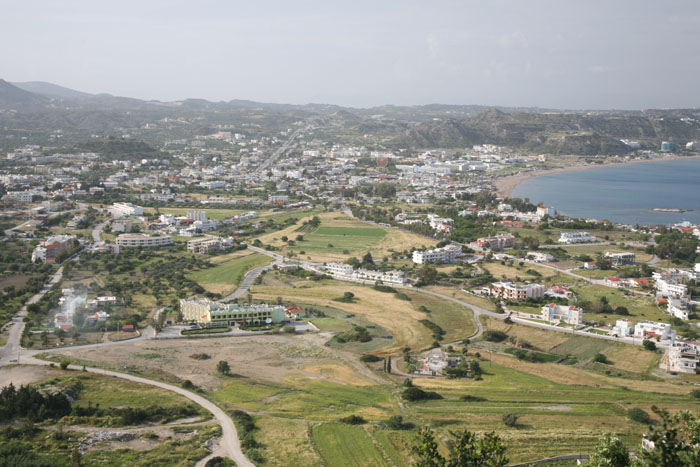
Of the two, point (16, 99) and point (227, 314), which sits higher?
point (16, 99)

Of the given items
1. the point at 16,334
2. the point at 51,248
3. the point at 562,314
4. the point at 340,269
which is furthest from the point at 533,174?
the point at 16,334

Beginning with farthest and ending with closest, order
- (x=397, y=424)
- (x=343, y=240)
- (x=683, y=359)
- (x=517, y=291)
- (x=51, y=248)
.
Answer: (x=343, y=240) → (x=51, y=248) → (x=517, y=291) → (x=683, y=359) → (x=397, y=424)

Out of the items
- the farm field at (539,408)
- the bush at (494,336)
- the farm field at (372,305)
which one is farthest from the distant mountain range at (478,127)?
the farm field at (539,408)

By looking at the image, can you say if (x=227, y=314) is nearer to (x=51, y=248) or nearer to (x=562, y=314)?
(x=562, y=314)

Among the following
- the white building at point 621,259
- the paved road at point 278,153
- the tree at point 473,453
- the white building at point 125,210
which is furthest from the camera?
the paved road at point 278,153

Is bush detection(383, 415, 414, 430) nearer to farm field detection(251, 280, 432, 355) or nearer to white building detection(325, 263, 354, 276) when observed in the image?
farm field detection(251, 280, 432, 355)

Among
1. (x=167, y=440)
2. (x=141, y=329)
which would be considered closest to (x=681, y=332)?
(x=167, y=440)

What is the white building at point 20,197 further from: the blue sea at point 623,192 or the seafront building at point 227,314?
the blue sea at point 623,192
